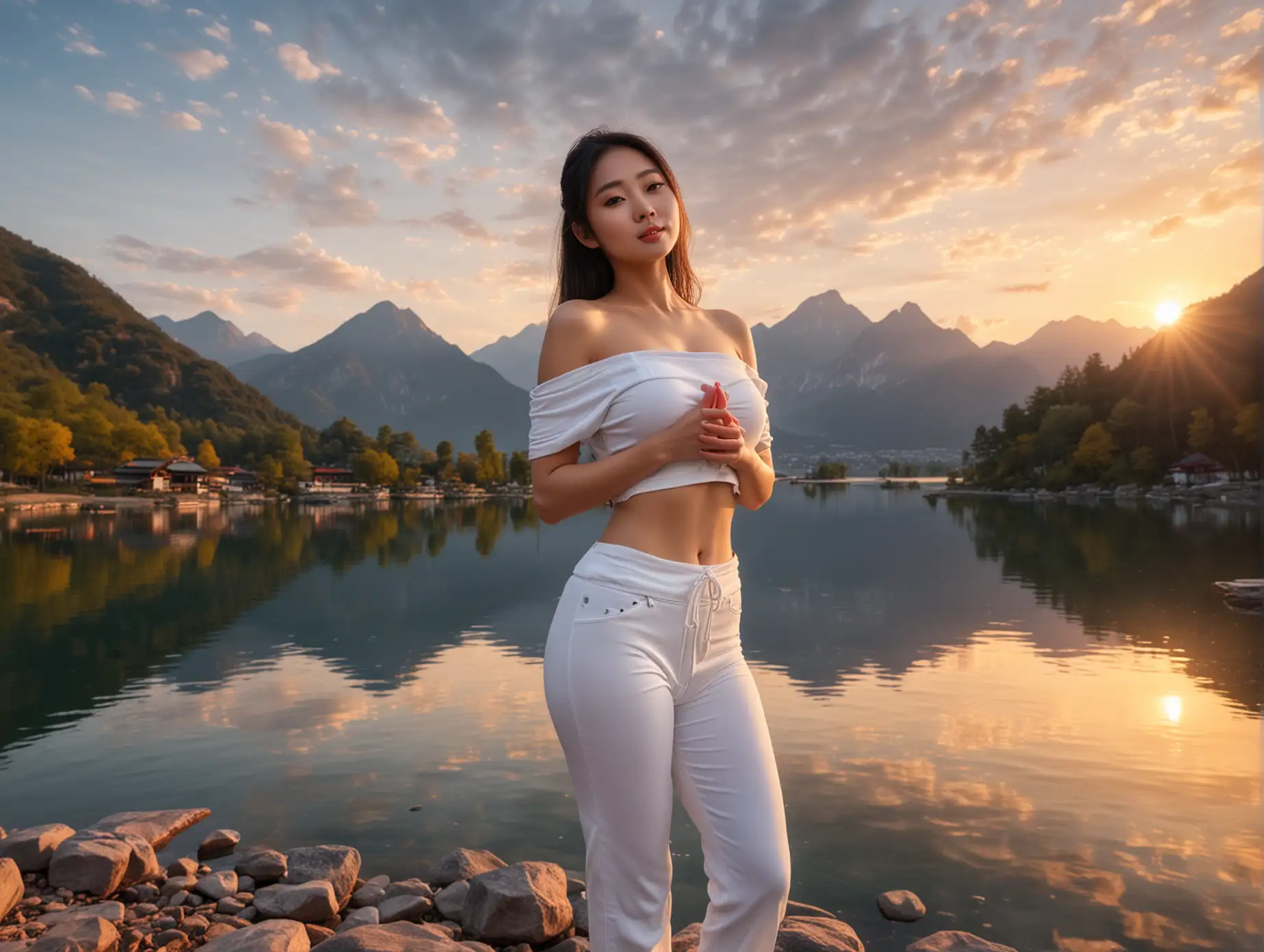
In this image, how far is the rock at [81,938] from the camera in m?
4.39

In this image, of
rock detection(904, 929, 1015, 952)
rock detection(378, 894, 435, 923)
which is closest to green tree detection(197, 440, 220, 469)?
rock detection(378, 894, 435, 923)

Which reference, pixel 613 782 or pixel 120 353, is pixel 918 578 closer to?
pixel 613 782

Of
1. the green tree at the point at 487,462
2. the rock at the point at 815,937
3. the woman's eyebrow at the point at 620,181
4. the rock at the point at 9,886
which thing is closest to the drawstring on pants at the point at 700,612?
the woman's eyebrow at the point at 620,181

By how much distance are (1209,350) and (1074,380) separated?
20512 mm

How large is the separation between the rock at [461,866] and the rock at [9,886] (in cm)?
244

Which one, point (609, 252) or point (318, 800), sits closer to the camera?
point (609, 252)

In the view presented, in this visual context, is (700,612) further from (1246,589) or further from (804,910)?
(1246,589)

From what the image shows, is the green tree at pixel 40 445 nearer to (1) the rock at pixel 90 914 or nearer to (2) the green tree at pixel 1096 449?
(1) the rock at pixel 90 914

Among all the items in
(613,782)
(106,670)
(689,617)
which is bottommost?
(106,670)

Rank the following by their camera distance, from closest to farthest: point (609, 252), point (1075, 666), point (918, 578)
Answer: point (609, 252) < point (1075, 666) < point (918, 578)

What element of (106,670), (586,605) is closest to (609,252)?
(586,605)

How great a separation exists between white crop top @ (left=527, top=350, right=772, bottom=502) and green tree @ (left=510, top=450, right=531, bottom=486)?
11218 cm

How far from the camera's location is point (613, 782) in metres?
2.33

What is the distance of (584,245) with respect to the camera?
2924 mm
